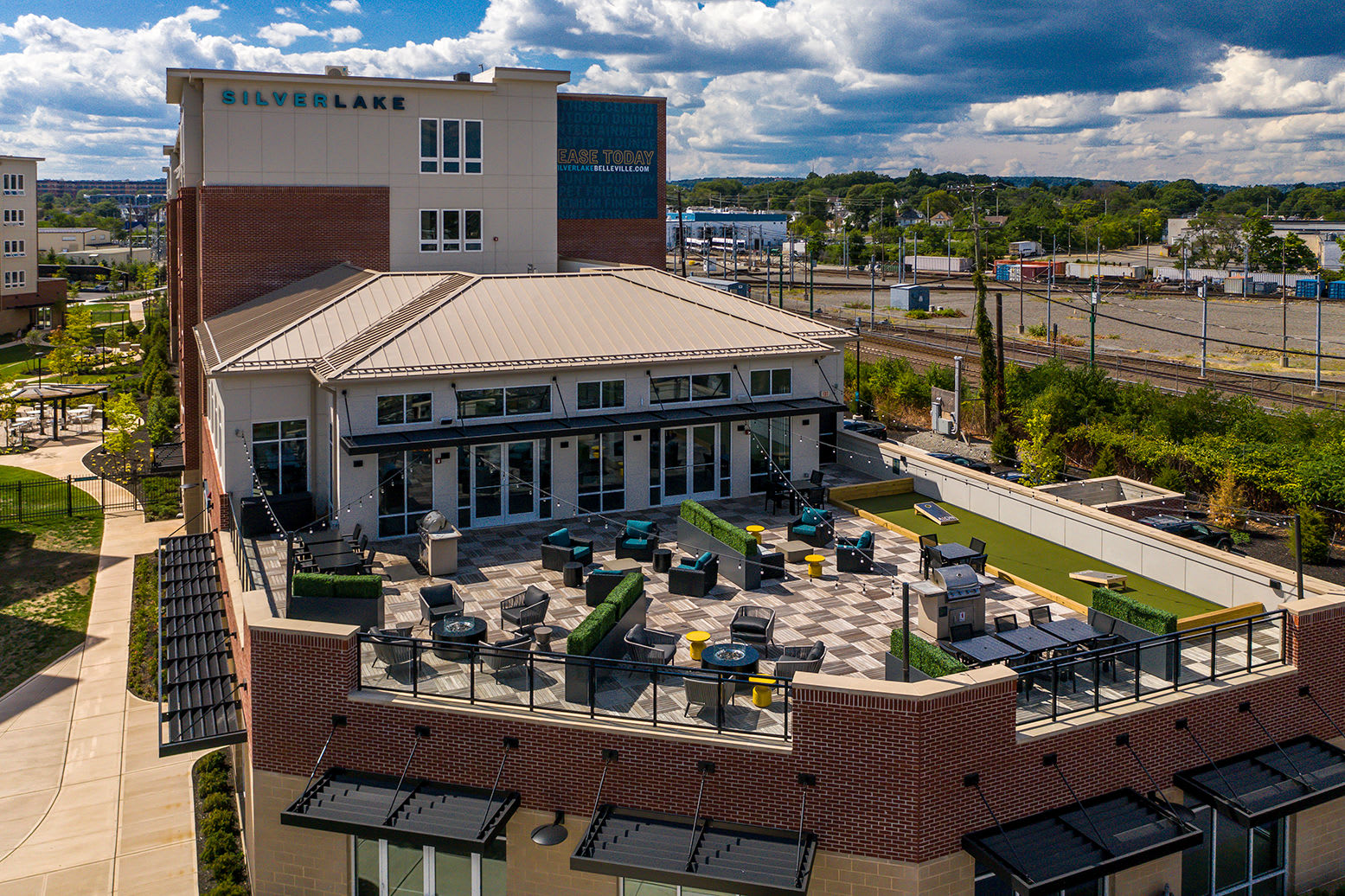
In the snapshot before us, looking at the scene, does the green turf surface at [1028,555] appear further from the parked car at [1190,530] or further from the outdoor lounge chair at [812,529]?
the parked car at [1190,530]

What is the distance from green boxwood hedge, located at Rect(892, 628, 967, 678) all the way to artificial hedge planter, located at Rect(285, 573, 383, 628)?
942 centimetres

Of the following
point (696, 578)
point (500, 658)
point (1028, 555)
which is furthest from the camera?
point (1028, 555)

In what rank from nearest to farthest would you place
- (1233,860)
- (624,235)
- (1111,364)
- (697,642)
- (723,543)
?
(1233,860) < (697,642) < (723,543) < (624,235) < (1111,364)

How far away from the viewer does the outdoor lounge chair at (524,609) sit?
67.7 ft

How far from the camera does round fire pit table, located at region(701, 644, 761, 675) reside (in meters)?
17.8

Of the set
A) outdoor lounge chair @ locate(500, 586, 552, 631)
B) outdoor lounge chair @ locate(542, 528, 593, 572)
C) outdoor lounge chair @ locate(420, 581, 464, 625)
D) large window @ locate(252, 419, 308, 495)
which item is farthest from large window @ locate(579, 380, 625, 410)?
outdoor lounge chair @ locate(420, 581, 464, 625)

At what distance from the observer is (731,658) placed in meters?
17.9

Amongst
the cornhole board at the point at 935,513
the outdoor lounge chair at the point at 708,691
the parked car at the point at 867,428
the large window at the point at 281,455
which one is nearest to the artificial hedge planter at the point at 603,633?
the outdoor lounge chair at the point at 708,691

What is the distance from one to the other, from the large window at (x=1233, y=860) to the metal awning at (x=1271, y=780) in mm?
633

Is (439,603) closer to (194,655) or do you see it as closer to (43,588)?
(194,655)

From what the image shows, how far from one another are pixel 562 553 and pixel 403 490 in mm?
5246

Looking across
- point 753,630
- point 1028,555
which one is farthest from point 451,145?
point 753,630

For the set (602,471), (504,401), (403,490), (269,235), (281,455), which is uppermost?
(269,235)

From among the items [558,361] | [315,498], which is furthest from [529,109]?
[315,498]
